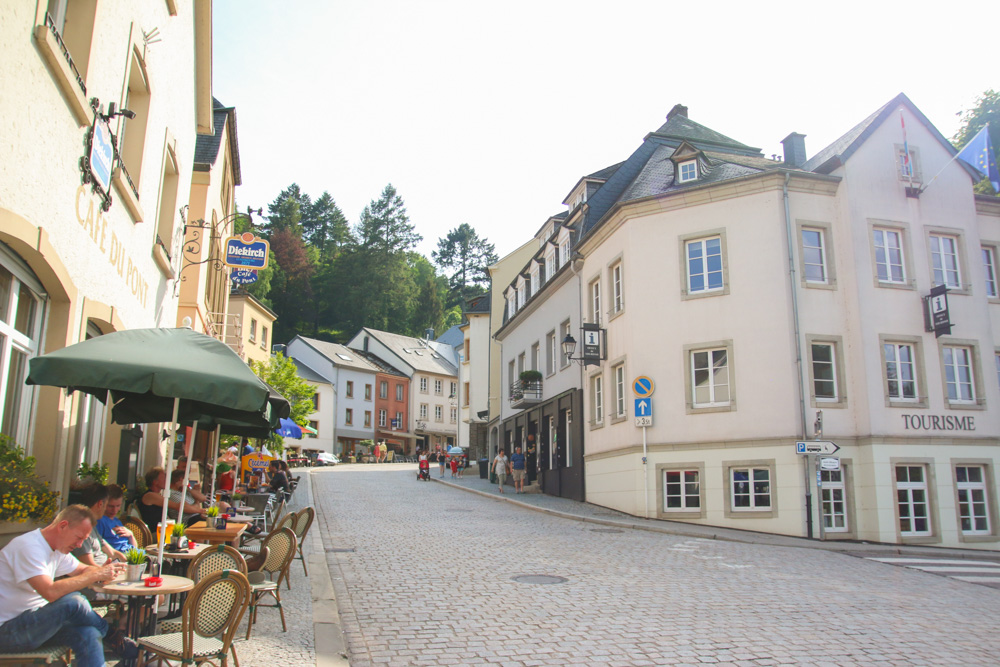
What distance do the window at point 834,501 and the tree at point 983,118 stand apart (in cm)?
2176

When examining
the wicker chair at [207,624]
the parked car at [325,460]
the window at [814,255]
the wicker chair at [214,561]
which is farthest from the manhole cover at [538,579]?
the parked car at [325,460]

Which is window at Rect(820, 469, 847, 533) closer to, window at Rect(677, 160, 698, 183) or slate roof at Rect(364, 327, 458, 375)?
window at Rect(677, 160, 698, 183)

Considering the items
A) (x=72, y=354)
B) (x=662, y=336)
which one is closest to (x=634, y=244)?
(x=662, y=336)

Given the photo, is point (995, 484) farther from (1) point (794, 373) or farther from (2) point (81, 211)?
(2) point (81, 211)

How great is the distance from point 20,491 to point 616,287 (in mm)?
18708

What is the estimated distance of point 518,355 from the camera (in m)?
35.9

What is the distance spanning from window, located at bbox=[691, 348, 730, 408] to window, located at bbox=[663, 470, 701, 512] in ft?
6.01

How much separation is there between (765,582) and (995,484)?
12.2 m

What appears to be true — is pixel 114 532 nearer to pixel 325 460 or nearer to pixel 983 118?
pixel 983 118

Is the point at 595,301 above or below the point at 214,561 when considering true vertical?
above

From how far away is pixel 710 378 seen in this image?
800 inches

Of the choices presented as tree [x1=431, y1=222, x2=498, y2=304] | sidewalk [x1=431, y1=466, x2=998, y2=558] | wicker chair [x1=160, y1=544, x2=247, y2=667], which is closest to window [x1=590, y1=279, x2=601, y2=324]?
sidewalk [x1=431, y1=466, x2=998, y2=558]

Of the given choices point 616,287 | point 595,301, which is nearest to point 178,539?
point 616,287

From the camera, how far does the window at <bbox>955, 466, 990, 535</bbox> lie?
63.8ft
